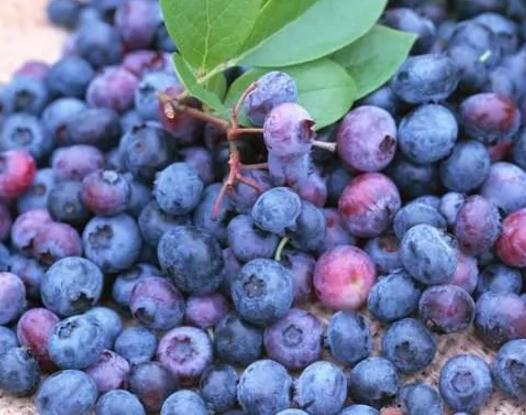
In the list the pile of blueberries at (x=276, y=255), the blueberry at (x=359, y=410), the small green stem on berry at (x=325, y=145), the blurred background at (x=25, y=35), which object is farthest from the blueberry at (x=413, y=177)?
the blurred background at (x=25, y=35)

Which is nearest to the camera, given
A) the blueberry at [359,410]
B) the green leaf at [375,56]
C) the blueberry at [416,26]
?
the blueberry at [359,410]

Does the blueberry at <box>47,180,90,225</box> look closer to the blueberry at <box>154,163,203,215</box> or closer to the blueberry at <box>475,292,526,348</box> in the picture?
the blueberry at <box>154,163,203,215</box>

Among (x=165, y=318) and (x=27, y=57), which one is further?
(x=27, y=57)

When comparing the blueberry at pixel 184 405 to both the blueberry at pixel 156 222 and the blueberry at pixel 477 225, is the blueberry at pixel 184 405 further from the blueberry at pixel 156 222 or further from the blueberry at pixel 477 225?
the blueberry at pixel 477 225

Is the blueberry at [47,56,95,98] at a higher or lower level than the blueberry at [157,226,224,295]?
higher

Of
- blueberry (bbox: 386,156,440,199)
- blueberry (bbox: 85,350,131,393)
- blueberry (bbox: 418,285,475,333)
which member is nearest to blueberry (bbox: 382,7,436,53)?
blueberry (bbox: 386,156,440,199)

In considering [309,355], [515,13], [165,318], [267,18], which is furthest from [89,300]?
[515,13]

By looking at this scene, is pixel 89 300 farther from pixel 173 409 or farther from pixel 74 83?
pixel 74 83

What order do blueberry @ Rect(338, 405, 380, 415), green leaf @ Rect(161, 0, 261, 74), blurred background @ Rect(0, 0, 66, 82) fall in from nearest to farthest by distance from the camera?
blueberry @ Rect(338, 405, 380, 415), green leaf @ Rect(161, 0, 261, 74), blurred background @ Rect(0, 0, 66, 82)
